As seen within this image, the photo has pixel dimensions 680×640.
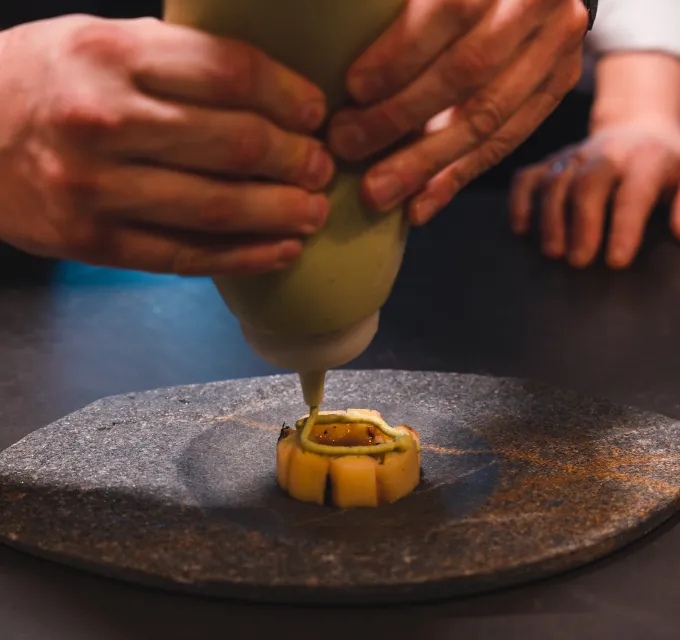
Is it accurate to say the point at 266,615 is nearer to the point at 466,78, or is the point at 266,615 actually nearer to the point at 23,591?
the point at 23,591

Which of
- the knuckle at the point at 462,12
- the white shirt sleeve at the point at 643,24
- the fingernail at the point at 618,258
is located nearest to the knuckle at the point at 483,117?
the knuckle at the point at 462,12

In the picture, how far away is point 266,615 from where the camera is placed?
749 millimetres

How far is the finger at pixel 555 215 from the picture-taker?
6.50 feet

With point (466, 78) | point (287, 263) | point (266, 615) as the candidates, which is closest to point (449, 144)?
point (466, 78)

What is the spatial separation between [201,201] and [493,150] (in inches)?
18.1

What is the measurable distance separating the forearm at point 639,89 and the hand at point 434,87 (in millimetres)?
1330

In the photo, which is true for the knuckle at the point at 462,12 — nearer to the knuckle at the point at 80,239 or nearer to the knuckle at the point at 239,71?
the knuckle at the point at 239,71

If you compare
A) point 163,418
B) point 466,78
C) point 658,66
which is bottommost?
point 163,418

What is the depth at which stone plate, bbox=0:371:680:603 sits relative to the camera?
78 centimetres

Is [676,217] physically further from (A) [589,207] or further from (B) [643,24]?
(B) [643,24]

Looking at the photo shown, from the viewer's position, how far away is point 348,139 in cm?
78

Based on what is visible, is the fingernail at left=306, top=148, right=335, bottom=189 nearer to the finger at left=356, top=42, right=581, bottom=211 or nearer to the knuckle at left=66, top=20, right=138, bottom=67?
the finger at left=356, top=42, right=581, bottom=211

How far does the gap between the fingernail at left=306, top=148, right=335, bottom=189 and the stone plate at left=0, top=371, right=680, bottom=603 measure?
1.02 ft

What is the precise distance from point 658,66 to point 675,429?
1411mm
